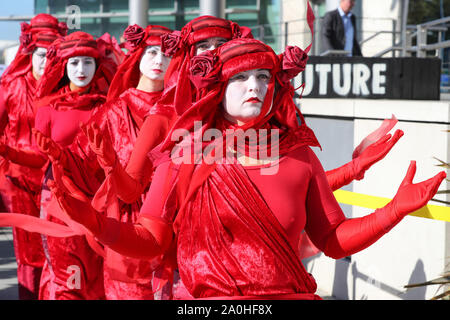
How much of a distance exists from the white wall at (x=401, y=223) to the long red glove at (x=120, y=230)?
2.52m

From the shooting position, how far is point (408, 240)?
17.9 feet

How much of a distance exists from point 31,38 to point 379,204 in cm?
338

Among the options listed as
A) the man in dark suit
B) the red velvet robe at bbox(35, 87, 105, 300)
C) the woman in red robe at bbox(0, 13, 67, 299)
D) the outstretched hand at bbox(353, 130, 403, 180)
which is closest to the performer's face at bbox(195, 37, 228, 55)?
the outstretched hand at bbox(353, 130, 403, 180)

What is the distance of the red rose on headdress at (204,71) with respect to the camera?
9.20ft

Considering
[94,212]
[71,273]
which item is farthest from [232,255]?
[71,273]

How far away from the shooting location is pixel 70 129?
5508mm

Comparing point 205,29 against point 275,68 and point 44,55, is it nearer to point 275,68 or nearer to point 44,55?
point 275,68

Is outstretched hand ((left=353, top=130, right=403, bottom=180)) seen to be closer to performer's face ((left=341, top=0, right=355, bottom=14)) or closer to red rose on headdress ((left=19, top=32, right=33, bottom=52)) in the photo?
red rose on headdress ((left=19, top=32, right=33, bottom=52))

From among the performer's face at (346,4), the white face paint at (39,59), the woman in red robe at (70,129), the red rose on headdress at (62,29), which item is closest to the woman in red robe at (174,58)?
the woman in red robe at (70,129)

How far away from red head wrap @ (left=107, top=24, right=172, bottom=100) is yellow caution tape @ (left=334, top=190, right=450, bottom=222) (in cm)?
143

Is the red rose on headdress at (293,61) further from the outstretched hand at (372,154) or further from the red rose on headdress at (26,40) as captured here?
the red rose on headdress at (26,40)

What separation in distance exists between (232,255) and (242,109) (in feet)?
1.63

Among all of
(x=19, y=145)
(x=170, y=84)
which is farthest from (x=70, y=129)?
(x=170, y=84)

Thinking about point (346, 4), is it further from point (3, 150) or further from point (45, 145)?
point (45, 145)
